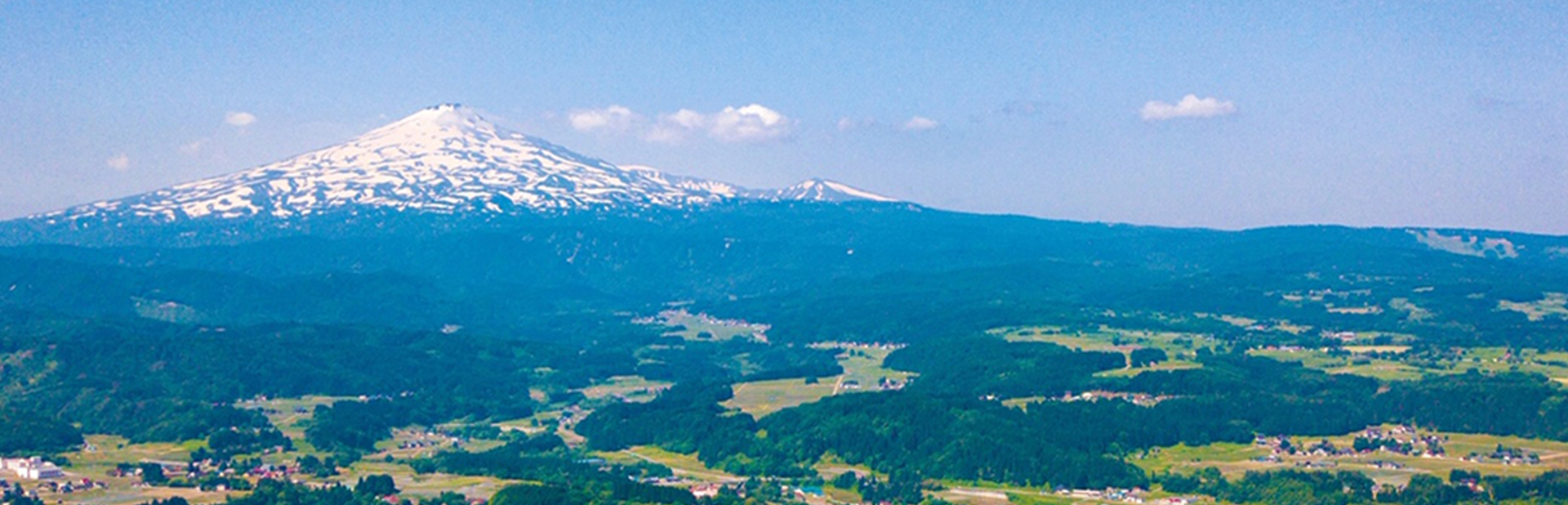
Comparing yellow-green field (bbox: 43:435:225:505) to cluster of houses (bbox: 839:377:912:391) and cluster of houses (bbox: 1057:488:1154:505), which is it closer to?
cluster of houses (bbox: 1057:488:1154:505)

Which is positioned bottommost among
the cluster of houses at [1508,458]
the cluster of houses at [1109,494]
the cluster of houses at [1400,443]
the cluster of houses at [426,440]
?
the cluster of houses at [1109,494]

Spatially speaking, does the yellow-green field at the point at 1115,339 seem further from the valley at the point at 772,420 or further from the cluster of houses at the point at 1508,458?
the cluster of houses at the point at 1508,458

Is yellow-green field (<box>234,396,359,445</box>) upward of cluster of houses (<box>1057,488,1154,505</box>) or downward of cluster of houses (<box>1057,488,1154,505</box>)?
upward

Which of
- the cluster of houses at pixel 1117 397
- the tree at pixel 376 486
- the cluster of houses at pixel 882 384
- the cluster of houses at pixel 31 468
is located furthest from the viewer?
the cluster of houses at pixel 882 384

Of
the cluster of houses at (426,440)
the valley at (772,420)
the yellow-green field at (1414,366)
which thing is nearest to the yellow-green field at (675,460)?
the valley at (772,420)

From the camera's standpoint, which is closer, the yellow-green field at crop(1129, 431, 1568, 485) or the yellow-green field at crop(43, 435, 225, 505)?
the yellow-green field at crop(43, 435, 225, 505)

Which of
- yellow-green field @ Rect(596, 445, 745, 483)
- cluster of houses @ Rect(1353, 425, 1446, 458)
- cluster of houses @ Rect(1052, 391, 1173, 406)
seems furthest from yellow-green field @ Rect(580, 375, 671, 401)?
cluster of houses @ Rect(1353, 425, 1446, 458)

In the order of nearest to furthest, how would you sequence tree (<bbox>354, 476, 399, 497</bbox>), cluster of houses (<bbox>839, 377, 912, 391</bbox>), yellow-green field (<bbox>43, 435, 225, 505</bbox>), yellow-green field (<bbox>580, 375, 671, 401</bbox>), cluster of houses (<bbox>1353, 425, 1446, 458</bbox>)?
yellow-green field (<bbox>43, 435, 225, 505</bbox>)
tree (<bbox>354, 476, 399, 497</bbox>)
cluster of houses (<bbox>1353, 425, 1446, 458</bbox>)
cluster of houses (<bbox>839, 377, 912, 391</bbox>)
yellow-green field (<bbox>580, 375, 671, 401</bbox>)

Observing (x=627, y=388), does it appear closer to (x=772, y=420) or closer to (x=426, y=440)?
(x=426, y=440)
